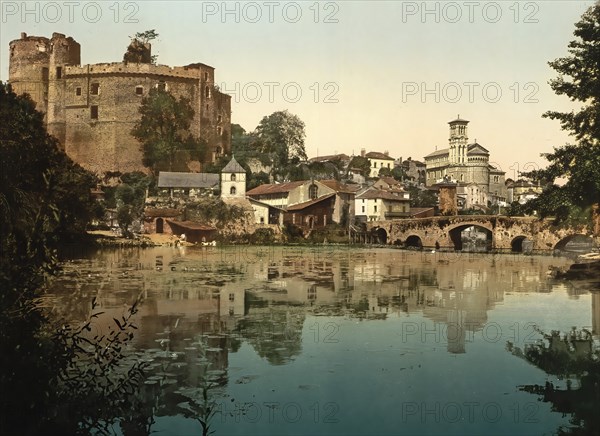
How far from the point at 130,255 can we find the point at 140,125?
3763 cm

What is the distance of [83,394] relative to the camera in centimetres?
897

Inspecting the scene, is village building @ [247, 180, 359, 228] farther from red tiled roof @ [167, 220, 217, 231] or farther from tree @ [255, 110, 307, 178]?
red tiled roof @ [167, 220, 217, 231]

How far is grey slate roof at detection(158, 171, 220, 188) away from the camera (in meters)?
66.2

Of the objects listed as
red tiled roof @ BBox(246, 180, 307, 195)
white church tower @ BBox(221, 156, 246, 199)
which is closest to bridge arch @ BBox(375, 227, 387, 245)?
red tiled roof @ BBox(246, 180, 307, 195)

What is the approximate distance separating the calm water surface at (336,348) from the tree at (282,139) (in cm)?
5168

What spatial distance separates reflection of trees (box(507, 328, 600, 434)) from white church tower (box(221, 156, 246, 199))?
2007 inches

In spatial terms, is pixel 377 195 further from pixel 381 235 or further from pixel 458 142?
pixel 458 142

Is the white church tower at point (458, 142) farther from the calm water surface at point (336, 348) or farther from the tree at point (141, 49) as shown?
the calm water surface at point (336, 348)

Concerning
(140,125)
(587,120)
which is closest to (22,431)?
(587,120)

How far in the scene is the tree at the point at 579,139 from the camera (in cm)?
2192

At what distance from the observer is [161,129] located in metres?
74.4

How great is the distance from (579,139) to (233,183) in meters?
44.7

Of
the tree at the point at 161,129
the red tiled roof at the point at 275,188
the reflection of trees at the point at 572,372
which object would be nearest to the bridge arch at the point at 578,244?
the red tiled roof at the point at 275,188

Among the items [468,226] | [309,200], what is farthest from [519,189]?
[309,200]
